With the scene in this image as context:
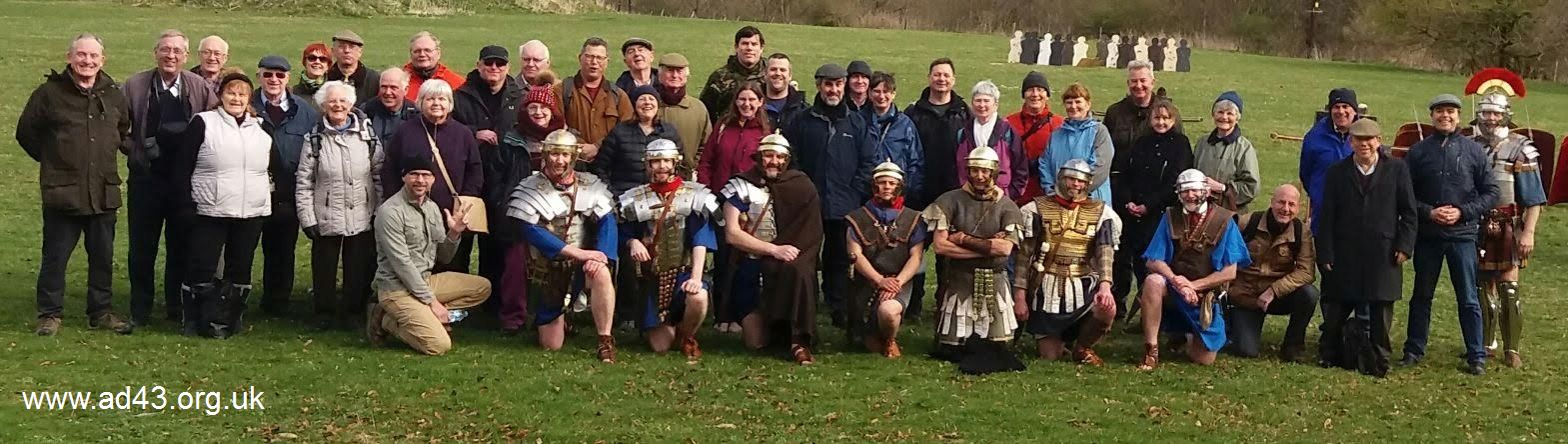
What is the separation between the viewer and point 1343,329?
358 inches

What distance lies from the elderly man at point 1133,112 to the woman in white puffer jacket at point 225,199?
5091mm

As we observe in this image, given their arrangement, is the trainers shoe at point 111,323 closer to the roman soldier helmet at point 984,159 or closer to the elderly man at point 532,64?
the elderly man at point 532,64

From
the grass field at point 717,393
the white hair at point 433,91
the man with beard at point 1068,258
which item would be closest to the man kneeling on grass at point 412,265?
the grass field at point 717,393

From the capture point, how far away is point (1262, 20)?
2194 inches

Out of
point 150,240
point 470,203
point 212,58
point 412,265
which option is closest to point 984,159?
point 470,203

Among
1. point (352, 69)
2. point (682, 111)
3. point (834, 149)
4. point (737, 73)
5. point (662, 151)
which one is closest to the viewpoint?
point (662, 151)

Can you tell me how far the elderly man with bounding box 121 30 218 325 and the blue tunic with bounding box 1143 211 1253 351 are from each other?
547 cm

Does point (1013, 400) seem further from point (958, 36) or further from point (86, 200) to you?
point (958, 36)

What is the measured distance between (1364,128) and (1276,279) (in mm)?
1013

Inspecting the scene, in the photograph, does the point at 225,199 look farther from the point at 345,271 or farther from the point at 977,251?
the point at 977,251


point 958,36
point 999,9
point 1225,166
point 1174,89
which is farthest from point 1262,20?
point 1225,166

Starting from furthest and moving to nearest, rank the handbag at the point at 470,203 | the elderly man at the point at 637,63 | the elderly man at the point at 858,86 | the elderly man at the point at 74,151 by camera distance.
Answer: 1. the elderly man at the point at 637,63
2. the elderly man at the point at 858,86
3. the handbag at the point at 470,203
4. the elderly man at the point at 74,151

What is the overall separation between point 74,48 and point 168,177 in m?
0.88

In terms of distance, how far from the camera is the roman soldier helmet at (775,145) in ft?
29.2
